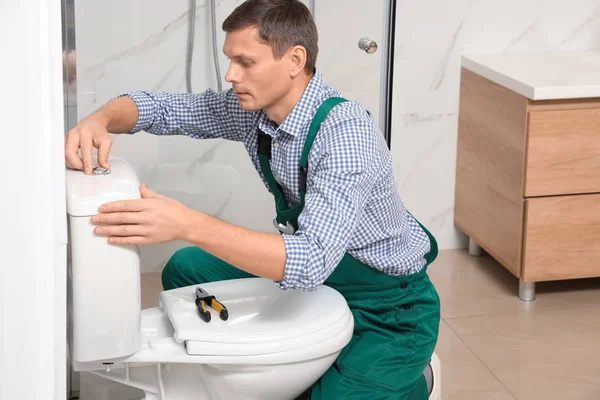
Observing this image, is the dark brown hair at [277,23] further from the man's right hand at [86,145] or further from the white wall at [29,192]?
the white wall at [29,192]

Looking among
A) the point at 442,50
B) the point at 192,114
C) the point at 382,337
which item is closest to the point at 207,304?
the point at 382,337

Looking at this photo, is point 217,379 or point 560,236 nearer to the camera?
point 217,379

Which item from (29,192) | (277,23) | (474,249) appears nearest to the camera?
(29,192)

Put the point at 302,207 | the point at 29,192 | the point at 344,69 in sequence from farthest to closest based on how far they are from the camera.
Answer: the point at 344,69, the point at 302,207, the point at 29,192

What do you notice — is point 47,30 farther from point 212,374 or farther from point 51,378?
point 212,374

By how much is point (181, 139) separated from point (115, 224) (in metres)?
1.05

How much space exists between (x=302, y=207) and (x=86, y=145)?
17.2 inches

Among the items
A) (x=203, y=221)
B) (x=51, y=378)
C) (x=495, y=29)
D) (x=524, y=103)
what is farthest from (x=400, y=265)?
(x=495, y=29)

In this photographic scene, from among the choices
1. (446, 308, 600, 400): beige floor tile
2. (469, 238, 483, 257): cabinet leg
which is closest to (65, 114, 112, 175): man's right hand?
(446, 308, 600, 400): beige floor tile

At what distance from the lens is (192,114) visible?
6.60 ft

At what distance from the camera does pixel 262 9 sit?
5.64 feet

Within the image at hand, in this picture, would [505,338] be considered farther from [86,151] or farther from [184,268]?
[86,151]

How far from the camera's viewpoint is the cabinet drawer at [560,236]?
2.71 meters

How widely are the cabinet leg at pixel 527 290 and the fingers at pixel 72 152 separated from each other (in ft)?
5.21
